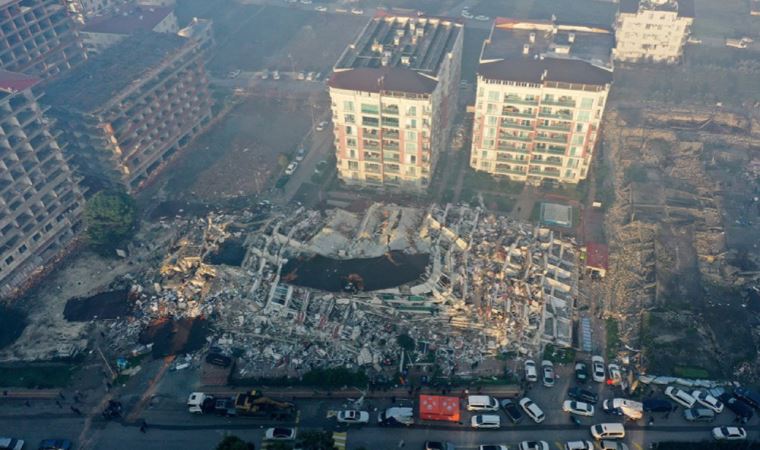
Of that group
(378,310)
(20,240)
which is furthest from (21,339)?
(378,310)

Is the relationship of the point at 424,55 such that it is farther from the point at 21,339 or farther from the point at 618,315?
the point at 21,339

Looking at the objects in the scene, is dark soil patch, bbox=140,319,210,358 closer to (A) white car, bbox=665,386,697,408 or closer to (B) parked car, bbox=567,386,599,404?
(B) parked car, bbox=567,386,599,404

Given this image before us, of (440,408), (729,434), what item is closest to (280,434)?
(440,408)

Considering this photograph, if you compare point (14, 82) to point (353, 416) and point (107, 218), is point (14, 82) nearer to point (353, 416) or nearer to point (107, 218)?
point (107, 218)

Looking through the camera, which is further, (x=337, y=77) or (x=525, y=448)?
(x=337, y=77)

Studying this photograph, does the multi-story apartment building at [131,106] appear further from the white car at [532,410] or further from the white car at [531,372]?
the white car at [532,410]

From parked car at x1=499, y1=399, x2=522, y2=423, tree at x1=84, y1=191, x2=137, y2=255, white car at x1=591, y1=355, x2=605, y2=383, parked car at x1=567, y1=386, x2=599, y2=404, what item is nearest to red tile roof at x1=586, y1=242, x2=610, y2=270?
white car at x1=591, y1=355, x2=605, y2=383
